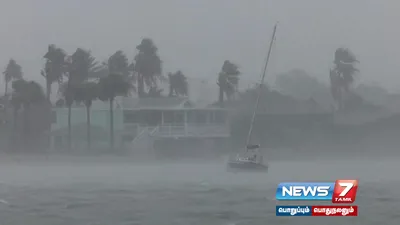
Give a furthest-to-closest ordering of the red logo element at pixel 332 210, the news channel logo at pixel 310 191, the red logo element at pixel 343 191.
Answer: the red logo element at pixel 332 210, the red logo element at pixel 343 191, the news channel logo at pixel 310 191

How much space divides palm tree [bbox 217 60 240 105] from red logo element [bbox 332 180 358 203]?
70.4m

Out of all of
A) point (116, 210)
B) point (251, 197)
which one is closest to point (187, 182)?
point (251, 197)

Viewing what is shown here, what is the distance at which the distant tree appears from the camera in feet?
284

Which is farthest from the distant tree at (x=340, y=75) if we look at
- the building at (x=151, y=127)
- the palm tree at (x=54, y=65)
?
the palm tree at (x=54, y=65)

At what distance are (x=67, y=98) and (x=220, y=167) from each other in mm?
30029

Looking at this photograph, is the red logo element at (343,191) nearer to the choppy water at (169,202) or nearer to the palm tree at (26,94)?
the choppy water at (169,202)

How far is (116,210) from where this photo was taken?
113 ft

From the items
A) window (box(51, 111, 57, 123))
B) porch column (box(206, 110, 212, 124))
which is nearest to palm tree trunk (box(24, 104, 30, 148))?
window (box(51, 111, 57, 123))

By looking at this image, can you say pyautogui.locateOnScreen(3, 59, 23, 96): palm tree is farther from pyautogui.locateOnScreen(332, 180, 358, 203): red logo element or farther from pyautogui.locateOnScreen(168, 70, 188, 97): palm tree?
pyautogui.locateOnScreen(332, 180, 358, 203): red logo element

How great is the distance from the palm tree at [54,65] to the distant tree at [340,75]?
1574 inches

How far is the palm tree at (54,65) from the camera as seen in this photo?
10662 cm

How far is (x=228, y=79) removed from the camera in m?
101

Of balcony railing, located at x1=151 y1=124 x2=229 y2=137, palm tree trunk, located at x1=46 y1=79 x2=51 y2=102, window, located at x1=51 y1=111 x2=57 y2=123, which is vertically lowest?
balcony railing, located at x1=151 y1=124 x2=229 y2=137

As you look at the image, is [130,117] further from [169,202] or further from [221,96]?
[169,202]
